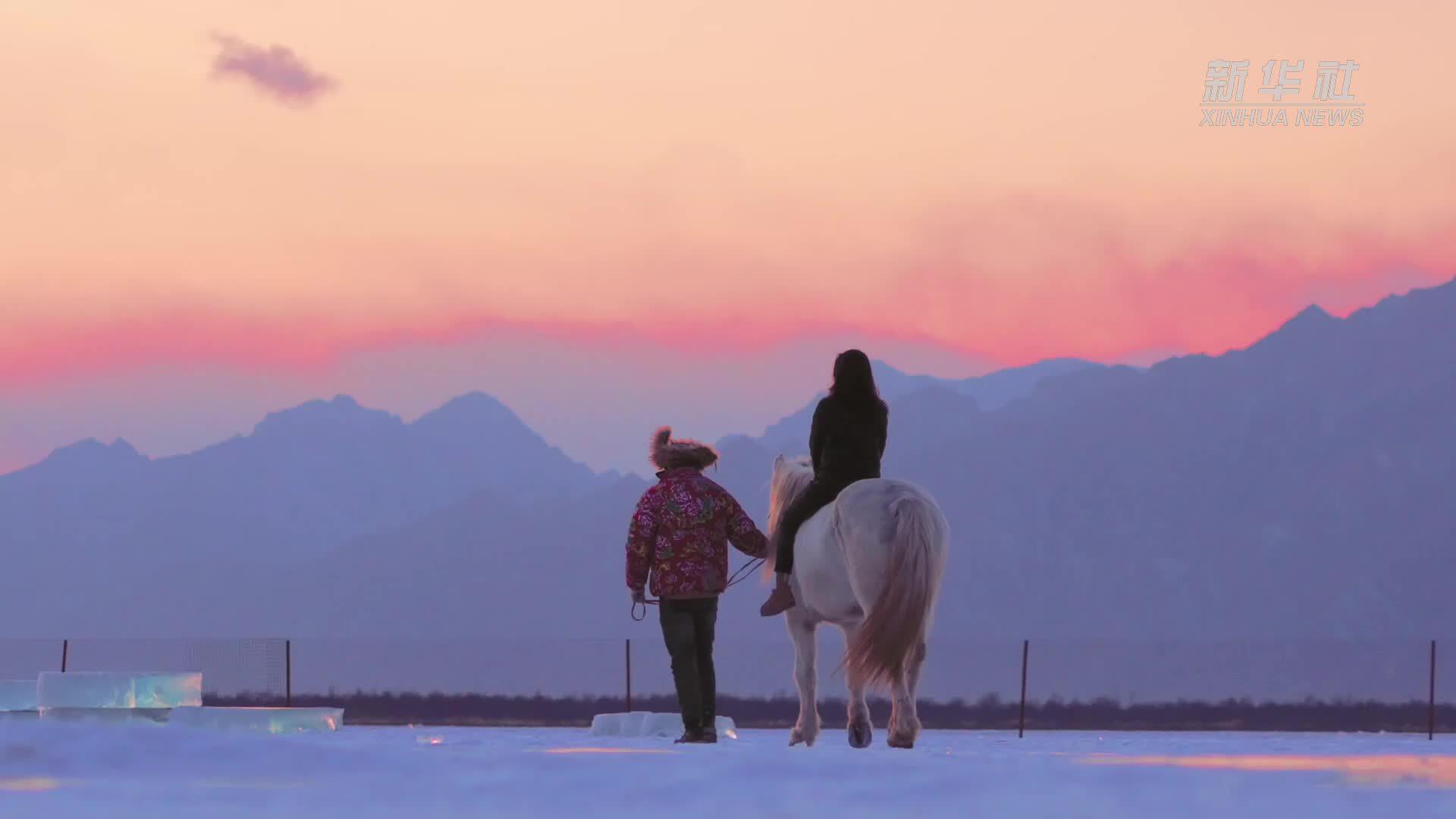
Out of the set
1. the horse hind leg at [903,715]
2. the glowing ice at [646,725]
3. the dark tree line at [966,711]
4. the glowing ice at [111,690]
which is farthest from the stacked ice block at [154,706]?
the dark tree line at [966,711]

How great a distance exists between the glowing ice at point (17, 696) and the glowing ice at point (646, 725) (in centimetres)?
587

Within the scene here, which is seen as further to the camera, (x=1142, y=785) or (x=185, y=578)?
(x=185, y=578)

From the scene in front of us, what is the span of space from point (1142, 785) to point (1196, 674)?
103 meters

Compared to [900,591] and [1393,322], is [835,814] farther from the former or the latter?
[1393,322]

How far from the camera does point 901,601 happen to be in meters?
11.9

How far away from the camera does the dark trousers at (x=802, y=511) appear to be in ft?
42.0

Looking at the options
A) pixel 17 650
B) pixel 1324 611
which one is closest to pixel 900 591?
pixel 17 650

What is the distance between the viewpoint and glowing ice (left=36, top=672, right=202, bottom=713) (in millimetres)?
18312

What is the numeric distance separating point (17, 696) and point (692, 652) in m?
9.81

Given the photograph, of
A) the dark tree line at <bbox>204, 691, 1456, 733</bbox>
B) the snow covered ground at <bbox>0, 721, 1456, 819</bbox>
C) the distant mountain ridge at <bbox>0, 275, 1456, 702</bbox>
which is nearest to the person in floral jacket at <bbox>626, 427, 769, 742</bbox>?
the snow covered ground at <bbox>0, 721, 1456, 819</bbox>

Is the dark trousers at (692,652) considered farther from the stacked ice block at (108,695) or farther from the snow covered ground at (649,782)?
the stacked ice block at (108,695)

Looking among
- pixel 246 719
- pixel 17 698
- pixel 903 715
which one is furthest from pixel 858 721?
pixel 17 698

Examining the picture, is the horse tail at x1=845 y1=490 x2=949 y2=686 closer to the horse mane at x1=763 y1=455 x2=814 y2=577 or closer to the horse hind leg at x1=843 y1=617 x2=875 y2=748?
the horse hind leg at x1=843 y1=617 x2=875 y2=748

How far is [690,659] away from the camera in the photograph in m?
12.7
